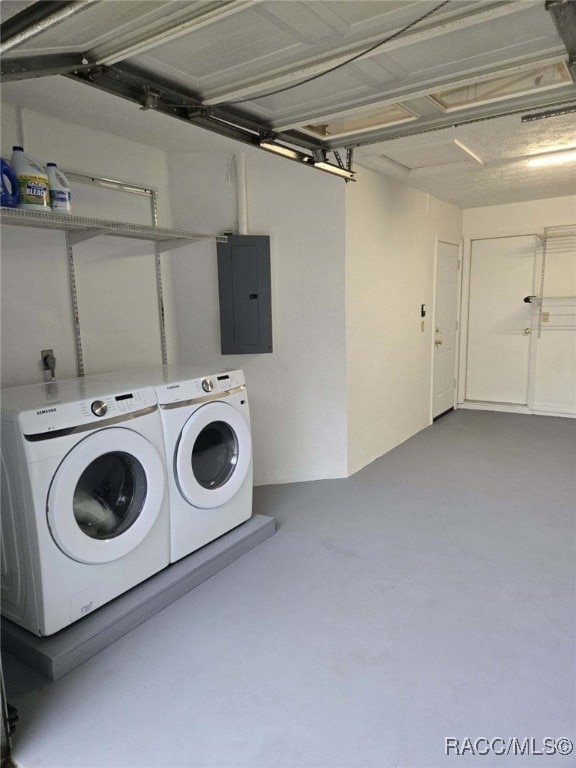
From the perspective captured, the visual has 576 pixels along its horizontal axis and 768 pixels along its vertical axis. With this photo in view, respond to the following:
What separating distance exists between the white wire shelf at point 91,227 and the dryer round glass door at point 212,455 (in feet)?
3.35

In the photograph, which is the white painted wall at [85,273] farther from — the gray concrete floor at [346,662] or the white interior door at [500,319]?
the white interior door at [500,319]

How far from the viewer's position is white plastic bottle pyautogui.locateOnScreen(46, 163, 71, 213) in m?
2.38

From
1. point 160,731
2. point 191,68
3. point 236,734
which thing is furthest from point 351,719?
point 191,68

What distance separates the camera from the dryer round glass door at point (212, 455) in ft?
8.11

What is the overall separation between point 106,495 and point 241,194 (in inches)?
86.6

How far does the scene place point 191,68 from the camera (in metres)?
2.07

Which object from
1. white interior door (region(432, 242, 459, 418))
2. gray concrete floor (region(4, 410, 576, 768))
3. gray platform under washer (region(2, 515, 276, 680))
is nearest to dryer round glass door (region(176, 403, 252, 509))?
gray platform under washer (region(2, 515, 276, 680))

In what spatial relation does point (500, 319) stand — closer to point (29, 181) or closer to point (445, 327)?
point (445, 327)

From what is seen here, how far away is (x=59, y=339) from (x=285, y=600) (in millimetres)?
1860

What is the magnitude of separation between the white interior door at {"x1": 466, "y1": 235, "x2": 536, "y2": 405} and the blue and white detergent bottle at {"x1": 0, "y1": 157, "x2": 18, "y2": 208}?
17.1ft

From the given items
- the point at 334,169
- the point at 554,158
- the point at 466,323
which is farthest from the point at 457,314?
the point at 334,169

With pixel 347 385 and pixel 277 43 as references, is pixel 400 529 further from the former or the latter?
pixel 277 43

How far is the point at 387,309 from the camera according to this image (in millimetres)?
4398

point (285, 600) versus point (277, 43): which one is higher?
point (277, 43)
